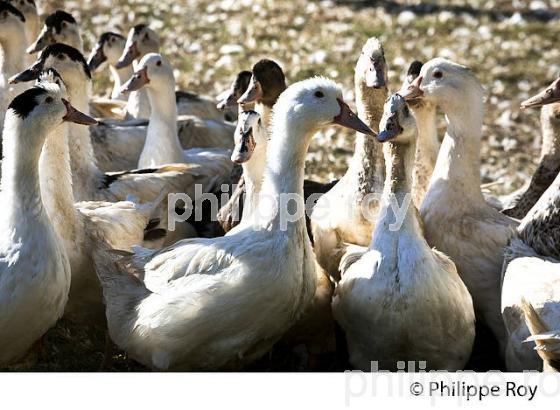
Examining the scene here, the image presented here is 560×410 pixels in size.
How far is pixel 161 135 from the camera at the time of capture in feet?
26.7

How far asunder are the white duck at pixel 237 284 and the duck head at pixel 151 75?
94.7 inches

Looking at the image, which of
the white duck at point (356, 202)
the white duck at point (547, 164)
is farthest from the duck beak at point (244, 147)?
the white duck at point (547, 164)

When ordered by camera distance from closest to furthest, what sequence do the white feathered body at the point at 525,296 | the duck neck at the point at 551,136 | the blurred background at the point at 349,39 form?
1. the white feathered body at the point at 525,296
2. the duck neck at the point at 551,136
3. the blurred background at the point at 349,39

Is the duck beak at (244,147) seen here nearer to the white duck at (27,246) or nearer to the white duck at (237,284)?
the white duck at (237,284)

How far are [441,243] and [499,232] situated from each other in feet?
1.13

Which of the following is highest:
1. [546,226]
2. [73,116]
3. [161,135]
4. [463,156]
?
[73,116]

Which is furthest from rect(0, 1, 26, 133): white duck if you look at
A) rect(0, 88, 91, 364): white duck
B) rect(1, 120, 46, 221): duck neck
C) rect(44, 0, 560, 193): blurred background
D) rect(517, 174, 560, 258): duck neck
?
rect(517, 174, 560, 258): duck neck

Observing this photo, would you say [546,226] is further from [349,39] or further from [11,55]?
Result: [349,39]

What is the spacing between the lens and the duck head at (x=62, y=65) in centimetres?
738

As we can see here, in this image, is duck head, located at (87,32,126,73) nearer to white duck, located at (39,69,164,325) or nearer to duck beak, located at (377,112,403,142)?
white duck, located at (39,69,164,325)

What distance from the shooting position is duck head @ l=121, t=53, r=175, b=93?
8164mm

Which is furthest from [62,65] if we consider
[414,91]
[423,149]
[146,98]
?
[423,149]

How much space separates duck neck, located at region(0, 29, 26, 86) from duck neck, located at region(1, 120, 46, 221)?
96.9 inches

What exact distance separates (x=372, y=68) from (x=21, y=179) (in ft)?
7.34
